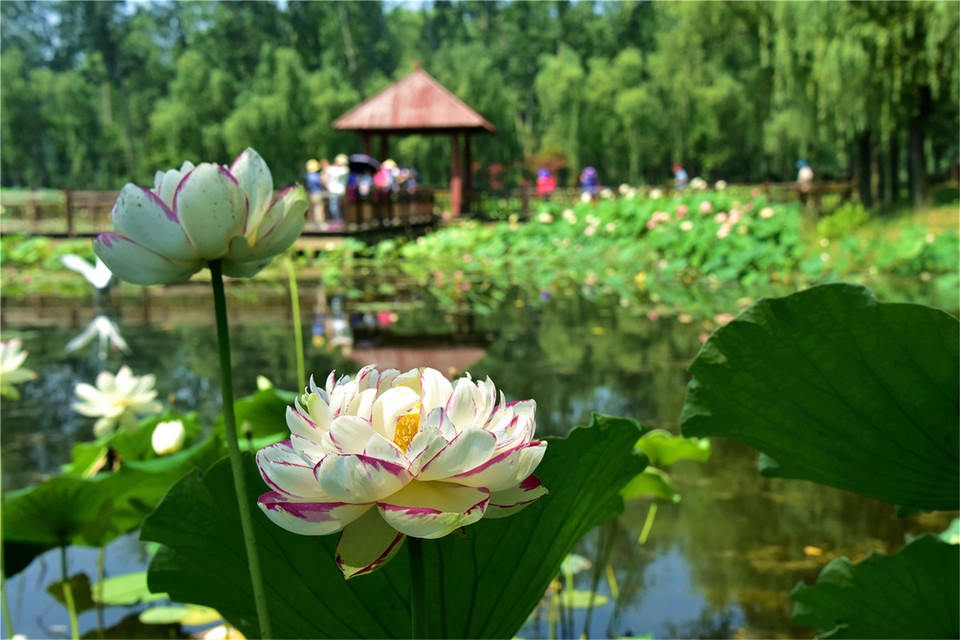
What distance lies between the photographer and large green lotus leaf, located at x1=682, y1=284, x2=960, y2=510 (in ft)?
2.04

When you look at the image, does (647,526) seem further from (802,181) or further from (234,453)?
(802,181)

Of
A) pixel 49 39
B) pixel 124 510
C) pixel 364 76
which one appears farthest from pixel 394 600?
pixel 49 39

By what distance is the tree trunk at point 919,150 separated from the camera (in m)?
9.01

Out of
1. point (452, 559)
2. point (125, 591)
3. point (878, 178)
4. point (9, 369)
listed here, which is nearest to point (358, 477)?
point (452, 559)

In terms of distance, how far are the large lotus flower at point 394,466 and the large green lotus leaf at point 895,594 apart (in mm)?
511

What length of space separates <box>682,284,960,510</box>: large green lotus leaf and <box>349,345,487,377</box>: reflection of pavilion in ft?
7.59

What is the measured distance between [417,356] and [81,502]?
246 centimetres

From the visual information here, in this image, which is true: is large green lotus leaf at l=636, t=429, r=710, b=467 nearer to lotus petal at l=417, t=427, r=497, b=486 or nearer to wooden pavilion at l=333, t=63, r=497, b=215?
lotus petal at l=417, t=427, r=497, b=486

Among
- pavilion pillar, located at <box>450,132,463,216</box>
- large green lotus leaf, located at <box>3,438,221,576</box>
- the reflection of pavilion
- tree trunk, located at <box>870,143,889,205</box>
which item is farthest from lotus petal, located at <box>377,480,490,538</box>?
pavilion pillar, located at <box>450,132,463,216</box>

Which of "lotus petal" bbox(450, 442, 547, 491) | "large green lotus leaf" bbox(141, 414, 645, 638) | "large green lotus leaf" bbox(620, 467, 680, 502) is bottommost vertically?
Result: "large green lotus leaf" bbox(620, 467, 680, 502)

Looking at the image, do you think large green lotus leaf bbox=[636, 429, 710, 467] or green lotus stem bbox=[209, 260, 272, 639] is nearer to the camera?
green lotus stem bbox=[209, 260, 272, 639]

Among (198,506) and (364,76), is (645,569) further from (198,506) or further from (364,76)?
(364,76)

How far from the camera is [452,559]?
0.55 meters

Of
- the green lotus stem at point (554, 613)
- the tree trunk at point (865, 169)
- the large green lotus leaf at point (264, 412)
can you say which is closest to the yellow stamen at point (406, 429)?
the large green lotus leaf at point (264, 412)
